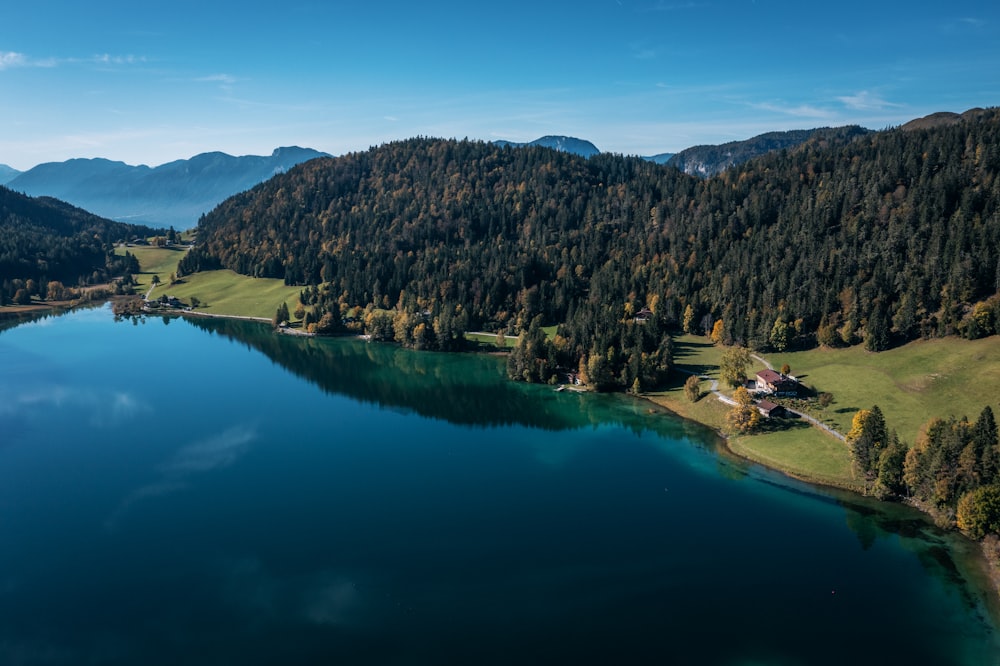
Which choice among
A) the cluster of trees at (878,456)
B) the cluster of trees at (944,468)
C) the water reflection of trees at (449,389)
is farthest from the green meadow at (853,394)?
the water reflection of trees at (449,389)

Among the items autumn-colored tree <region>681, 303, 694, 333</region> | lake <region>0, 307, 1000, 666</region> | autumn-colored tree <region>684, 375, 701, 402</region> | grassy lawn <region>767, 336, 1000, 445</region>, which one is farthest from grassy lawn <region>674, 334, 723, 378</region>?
lake <region>0, 307, 1000, 666</region>

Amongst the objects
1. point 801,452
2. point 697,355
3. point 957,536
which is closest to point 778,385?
point 801,452

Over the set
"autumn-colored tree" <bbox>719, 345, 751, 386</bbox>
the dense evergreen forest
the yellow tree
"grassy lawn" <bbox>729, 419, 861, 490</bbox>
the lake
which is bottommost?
the lake

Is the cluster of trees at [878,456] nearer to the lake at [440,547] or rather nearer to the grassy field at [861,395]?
the grassy field at [861,395]

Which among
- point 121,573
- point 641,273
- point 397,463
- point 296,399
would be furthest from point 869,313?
point 121,573

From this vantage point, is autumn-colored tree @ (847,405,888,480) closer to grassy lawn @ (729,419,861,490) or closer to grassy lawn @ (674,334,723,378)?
grassy lawn @ (729,419,861,490)

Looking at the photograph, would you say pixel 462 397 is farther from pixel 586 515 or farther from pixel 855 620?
pixel 855 620

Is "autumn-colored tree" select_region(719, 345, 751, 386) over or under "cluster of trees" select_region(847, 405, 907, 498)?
over
